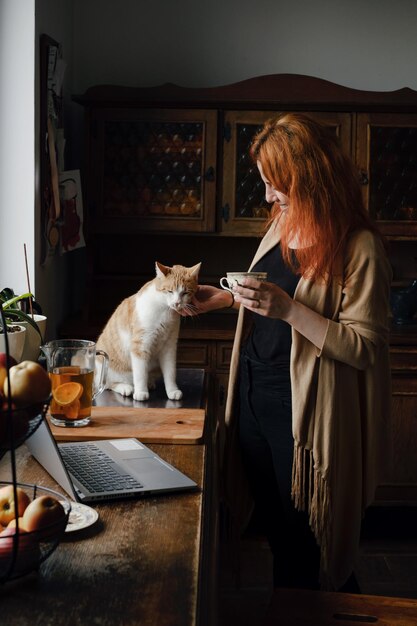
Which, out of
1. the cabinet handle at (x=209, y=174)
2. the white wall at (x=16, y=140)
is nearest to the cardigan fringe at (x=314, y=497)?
the white wall at (x=16, y=140)

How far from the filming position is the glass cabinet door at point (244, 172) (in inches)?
137

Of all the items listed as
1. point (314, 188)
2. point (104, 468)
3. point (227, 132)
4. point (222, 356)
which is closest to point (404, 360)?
point (222, 356)

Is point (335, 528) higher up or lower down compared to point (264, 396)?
lower down

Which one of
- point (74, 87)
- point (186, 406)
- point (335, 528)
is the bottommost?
point (335, 528)

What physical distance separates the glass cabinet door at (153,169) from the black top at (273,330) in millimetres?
1353

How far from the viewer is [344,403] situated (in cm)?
206

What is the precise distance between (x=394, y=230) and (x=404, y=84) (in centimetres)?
82

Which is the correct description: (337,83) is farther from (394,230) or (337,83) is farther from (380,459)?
(380,459)

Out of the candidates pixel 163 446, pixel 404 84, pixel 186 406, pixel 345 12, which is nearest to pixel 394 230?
pixel 404 84

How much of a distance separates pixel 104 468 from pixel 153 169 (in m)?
2.23

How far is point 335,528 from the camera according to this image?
210 centimetres

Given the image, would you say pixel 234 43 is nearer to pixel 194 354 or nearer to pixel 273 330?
pixel 194 354

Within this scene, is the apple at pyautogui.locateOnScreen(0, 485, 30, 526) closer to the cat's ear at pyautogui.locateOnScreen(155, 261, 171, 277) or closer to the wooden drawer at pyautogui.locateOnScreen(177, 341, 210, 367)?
the cat's ear at pyautogui.locateOnScreen(155, 261, 171, 277)

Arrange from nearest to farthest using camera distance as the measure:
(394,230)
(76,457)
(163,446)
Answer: (76,457) → (163,446) → (394,230)
